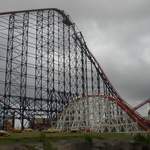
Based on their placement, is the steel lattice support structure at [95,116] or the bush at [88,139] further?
the steel lattice support structure at [95,116]

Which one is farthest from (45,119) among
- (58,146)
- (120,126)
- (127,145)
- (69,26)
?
(58,146)

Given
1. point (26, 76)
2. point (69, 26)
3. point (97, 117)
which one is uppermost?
point (69, 26)

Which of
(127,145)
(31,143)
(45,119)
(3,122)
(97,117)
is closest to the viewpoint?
(31,143)

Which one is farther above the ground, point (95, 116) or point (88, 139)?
point (95, 116)

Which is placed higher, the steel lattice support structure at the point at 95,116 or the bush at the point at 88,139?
the steel lattice support structure at the point at 95,116

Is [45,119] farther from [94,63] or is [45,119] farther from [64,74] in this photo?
[94,63]

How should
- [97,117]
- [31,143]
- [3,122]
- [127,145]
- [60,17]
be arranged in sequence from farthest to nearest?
1. [60,17]
2. [97,117]
3. [3,122]
4. [127,145]
5. [31,143]

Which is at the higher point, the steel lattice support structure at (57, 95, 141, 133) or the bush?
the steel lattice support structure at (57, 95, 141, 133)

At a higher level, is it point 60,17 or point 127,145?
point 60,17

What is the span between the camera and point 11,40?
100ft

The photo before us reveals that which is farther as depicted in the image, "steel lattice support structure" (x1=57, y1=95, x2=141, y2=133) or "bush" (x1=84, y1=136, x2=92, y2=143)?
"steel lattice support structure" (x1=57, y1=95, x2=141, y2=133)

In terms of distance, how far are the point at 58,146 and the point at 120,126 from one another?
1300 centimetres

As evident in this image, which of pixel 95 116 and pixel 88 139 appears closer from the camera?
pixel 88 139

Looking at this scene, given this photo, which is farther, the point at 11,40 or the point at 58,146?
the point at 11,40
